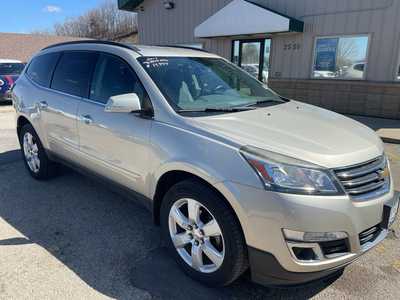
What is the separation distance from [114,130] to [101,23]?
177 ft

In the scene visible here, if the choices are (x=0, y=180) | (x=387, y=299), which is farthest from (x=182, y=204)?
(x=0, y=180)

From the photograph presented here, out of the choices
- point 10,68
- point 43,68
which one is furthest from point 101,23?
point 43,68

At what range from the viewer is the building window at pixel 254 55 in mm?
11273

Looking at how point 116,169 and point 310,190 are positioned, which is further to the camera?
point 116,169

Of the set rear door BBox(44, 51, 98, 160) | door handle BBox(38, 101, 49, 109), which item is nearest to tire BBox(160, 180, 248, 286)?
rear door BBox(44, 51, 98, 160)

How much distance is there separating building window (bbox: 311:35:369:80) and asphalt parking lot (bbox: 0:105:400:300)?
7.40 metres

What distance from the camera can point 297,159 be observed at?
2.06 meters

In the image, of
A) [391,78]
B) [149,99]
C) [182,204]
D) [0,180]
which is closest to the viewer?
[182,204]

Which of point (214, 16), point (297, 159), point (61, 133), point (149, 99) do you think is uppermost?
point (214, 16)

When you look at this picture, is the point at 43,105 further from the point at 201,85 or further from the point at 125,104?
the point at 201,85

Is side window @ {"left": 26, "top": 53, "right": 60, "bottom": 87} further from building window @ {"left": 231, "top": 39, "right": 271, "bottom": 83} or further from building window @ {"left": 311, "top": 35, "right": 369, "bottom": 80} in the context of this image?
building window @ {"left": 311, "top": 35, "right": 369, "bottom": 80}

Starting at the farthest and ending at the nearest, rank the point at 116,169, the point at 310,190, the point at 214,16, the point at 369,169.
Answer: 1. the point at 214,16
2. the point at 116,169
3. the point at 369,169
4. the point at 310,190

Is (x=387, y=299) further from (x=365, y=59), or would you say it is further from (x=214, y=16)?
(x=214, y=16)

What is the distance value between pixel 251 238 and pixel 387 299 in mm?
1217
